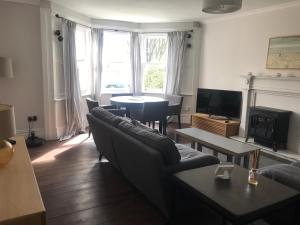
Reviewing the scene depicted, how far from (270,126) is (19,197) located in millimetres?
4093

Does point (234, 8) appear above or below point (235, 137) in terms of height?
above

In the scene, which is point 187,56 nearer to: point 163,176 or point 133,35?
point 133,35

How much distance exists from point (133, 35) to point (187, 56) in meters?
1.49

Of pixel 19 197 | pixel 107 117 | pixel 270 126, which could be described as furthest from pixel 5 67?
pixel 270 126

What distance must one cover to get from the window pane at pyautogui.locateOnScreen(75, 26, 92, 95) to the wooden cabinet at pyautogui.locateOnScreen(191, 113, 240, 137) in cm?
267

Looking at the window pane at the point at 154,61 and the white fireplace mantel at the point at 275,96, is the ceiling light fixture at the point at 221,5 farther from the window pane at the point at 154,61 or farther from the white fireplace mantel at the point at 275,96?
the window pane at the point at 154,61

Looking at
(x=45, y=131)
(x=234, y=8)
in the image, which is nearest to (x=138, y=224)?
(x=234, y=8)

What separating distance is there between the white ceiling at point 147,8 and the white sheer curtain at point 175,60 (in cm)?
43

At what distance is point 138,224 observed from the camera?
236cm

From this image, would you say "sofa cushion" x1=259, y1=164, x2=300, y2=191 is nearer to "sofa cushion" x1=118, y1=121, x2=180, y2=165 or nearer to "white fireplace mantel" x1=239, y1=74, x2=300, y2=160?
"sofa cushion" x1=118, y1=121, x2=180, y2=165

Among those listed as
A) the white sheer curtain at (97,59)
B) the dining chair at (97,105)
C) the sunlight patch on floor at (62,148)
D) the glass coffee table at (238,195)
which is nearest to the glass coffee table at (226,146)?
the glass coffee table at (238,195)

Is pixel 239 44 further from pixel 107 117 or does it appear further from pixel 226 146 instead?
pixel 107 117

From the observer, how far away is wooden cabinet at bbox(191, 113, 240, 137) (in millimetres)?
5145

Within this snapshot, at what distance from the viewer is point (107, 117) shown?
3170 mm
